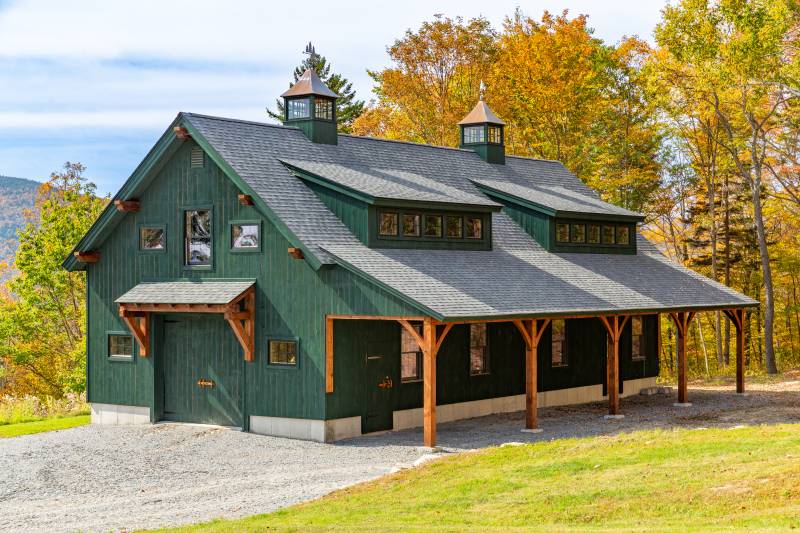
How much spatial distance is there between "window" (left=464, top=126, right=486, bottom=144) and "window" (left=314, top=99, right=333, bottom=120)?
6902 millimetres

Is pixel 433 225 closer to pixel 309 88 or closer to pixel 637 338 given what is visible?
pixel 309 88

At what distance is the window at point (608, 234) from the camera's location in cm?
2958

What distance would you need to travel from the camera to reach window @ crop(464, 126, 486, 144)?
104ft

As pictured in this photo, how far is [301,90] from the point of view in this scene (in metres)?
26.2

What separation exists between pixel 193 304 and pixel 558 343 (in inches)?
408

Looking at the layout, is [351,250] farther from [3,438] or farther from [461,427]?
[3,438]

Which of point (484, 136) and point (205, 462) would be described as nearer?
point (205, 462)

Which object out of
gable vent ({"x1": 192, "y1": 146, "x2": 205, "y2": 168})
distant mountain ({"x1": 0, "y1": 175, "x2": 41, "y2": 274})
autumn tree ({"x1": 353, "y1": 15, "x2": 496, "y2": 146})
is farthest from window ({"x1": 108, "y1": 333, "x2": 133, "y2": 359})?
distant mountain ({"x1": 0, "y1": 175, "x2": 41, "y2": 274})

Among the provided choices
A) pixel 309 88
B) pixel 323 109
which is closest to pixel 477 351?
pixel 323 109

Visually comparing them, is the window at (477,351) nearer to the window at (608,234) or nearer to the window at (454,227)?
the window at (454,227)

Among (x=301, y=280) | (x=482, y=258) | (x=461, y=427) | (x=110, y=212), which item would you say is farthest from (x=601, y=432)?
(x=110, y=212)

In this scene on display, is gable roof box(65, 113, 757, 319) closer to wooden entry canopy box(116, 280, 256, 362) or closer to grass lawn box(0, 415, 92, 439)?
wooden entry canopy box(116, 280, 256, 362)

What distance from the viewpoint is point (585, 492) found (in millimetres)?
13867

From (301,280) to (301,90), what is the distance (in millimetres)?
6885
